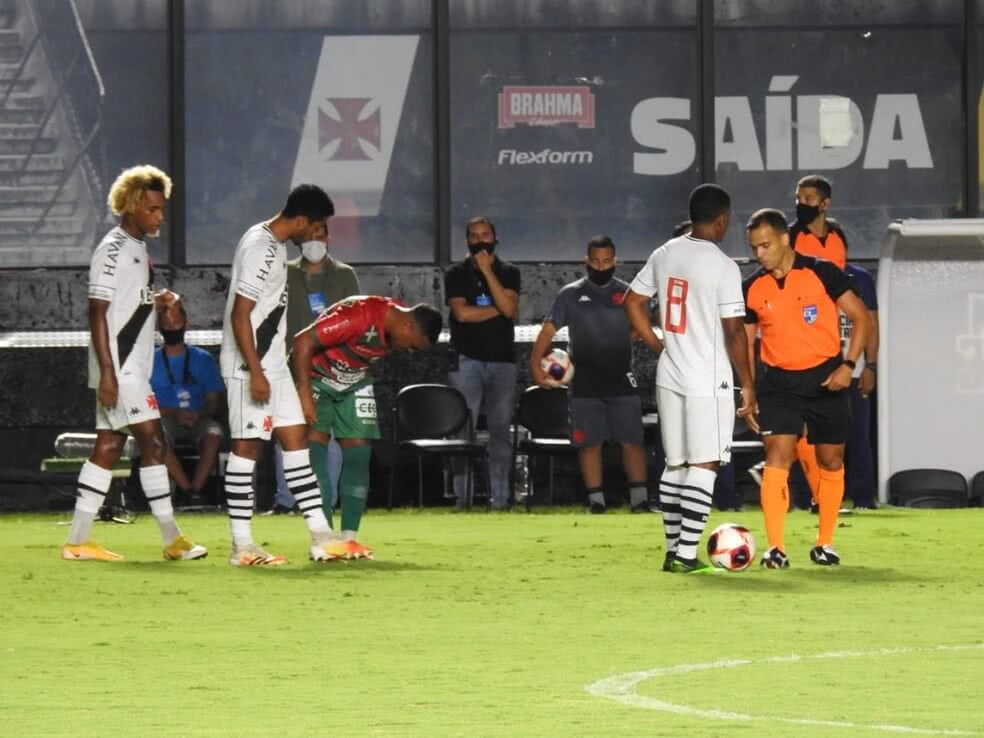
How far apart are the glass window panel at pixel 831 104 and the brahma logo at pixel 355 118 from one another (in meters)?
2.78

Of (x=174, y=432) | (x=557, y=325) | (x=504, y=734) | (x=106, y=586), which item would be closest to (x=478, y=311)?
(x=557, y=325)

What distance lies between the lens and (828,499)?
13109mm

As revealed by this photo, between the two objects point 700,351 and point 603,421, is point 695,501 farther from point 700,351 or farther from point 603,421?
point 603,421

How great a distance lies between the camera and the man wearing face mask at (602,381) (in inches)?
728

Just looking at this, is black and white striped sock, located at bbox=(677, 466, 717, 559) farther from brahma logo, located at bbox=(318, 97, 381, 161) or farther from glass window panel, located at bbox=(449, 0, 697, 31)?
glass window panel, located at bbox=(449, 0, 697, 31)

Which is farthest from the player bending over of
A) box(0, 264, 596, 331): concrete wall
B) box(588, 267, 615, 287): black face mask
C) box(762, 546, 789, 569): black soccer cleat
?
box(0, 264, 596, 331): concrete wall

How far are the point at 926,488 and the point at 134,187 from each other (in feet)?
25.9

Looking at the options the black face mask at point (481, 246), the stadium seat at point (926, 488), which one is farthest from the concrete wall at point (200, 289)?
the stadium seat at point (926, 488)

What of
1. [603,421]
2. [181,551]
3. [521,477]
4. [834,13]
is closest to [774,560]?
[181,551]

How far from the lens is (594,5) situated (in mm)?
22141

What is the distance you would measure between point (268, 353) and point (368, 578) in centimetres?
137

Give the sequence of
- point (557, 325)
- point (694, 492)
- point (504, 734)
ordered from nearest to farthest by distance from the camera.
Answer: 1. point (504, 734)
2. point (694, 492)
3. point (557, 325)

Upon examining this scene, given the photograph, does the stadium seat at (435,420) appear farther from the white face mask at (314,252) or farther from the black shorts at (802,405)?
the black shorts at (802,405)

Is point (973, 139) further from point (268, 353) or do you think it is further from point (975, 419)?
point (268, 353)
